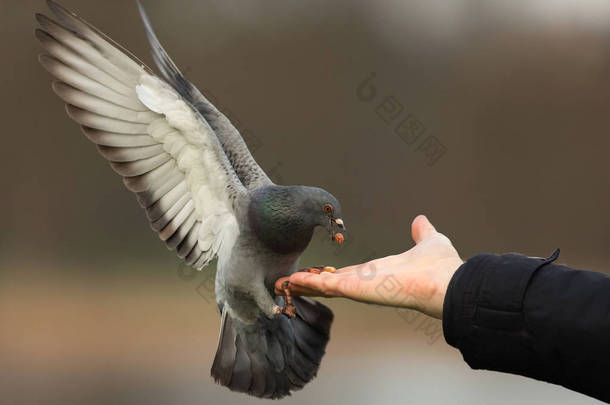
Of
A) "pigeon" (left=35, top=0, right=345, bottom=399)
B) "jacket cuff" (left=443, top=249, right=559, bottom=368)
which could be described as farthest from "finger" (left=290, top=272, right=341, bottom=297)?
"jacket cuff" (left=443, top=249, right=559, bottom=368)

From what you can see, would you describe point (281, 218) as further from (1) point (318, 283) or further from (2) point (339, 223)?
(1) point (318, 283)

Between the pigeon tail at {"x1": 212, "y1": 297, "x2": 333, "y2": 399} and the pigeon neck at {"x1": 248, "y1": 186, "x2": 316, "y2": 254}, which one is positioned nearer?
the pigeon neck at {"x1": 248, "y1": 186, "x2": 316, "y2": 254}

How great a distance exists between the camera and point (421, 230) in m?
1.34

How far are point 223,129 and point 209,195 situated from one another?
10.2 inches

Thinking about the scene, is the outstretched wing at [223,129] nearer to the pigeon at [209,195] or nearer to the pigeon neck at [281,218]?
→ the pigeon at [209,195]

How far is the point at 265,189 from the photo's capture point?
1749mm

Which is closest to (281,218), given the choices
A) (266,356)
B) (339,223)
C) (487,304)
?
(339,223)

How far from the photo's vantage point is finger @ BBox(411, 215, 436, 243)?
4.32 ft

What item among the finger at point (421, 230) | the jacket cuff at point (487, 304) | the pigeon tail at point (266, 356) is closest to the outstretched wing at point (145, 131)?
the pigeon tail at point (266, 356)

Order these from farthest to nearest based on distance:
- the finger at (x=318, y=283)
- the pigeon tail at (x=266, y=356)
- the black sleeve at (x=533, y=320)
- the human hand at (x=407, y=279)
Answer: the pigeon tail at (x=266, y=356) → the finger at (x=318, y=283) → the human hand at (x=407, y=279) → the black sleeve at (x=533, y=320)

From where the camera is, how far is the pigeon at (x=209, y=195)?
5.63ft

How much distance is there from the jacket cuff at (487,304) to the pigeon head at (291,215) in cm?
74

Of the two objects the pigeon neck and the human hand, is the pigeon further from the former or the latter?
the human hand

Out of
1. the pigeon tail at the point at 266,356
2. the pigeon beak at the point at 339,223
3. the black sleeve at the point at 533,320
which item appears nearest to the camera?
the black sleeve at the point at 533,320
